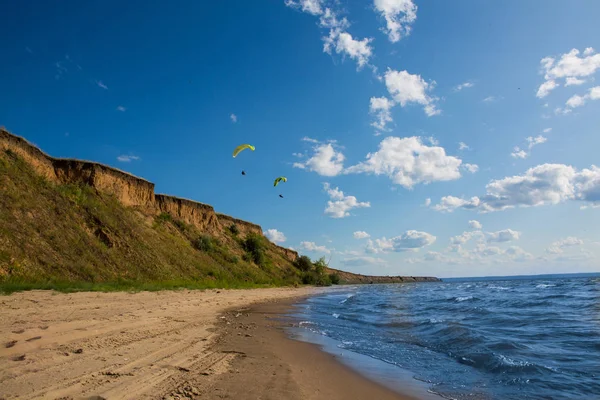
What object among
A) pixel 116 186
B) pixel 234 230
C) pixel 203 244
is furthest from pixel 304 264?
pixel 116 186

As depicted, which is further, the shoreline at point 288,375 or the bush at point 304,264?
the bush at point 304,264

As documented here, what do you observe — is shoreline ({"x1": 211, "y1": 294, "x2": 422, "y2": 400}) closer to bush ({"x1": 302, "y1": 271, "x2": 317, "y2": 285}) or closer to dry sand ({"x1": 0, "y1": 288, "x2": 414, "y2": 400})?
dry sand ({"x1": 0, "y1": 288, "x2": 414, "y2": 400})

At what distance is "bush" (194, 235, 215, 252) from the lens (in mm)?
35062

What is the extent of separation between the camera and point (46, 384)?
151 inches

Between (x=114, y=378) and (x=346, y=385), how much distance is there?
3.25m

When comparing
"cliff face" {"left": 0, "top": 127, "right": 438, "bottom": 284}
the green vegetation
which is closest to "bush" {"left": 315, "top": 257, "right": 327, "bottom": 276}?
the green vegetation

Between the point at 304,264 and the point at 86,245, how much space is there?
4574 cm

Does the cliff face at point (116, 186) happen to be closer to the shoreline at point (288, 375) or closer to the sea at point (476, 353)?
the shoreline at point (288, 375)

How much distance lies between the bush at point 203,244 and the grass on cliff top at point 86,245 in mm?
104

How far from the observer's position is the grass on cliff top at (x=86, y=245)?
15.0m

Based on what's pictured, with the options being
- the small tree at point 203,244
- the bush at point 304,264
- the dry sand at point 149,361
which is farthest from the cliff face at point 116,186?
the bush at point 304,264

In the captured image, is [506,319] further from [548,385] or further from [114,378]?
[114,378]

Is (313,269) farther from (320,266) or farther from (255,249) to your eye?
(255,249)

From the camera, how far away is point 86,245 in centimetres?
2000
